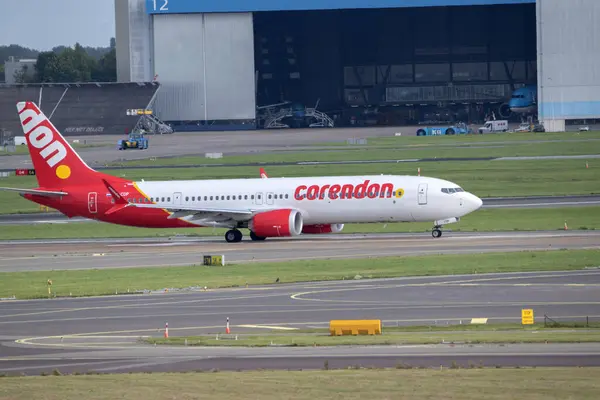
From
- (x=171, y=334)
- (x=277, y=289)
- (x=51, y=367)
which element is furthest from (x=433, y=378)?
(x=277, y=289)

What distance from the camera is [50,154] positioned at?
68750mm

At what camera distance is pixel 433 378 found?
23719 mm

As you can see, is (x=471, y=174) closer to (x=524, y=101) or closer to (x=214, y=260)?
(x=214, y=260)

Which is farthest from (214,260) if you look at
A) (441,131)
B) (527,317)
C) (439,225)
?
(441,131)

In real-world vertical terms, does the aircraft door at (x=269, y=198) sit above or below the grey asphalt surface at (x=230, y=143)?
below

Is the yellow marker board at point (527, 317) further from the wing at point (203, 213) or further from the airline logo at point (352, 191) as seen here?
the wing at point (203, 213)

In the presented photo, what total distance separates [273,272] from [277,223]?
14112mm

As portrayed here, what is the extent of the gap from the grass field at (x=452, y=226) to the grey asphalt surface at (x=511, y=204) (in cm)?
215

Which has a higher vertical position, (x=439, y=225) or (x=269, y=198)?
(x=269, y=198)

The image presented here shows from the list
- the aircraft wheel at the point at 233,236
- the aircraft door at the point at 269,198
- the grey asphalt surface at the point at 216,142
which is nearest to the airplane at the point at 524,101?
the grey asphalt surface at the point at 216,142

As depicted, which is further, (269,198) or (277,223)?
(269,198)

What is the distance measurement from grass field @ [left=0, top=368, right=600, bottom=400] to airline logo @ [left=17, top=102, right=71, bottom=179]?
44370mm

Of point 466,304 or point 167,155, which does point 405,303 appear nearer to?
point 466,304

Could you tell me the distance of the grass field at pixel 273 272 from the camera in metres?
46.5
